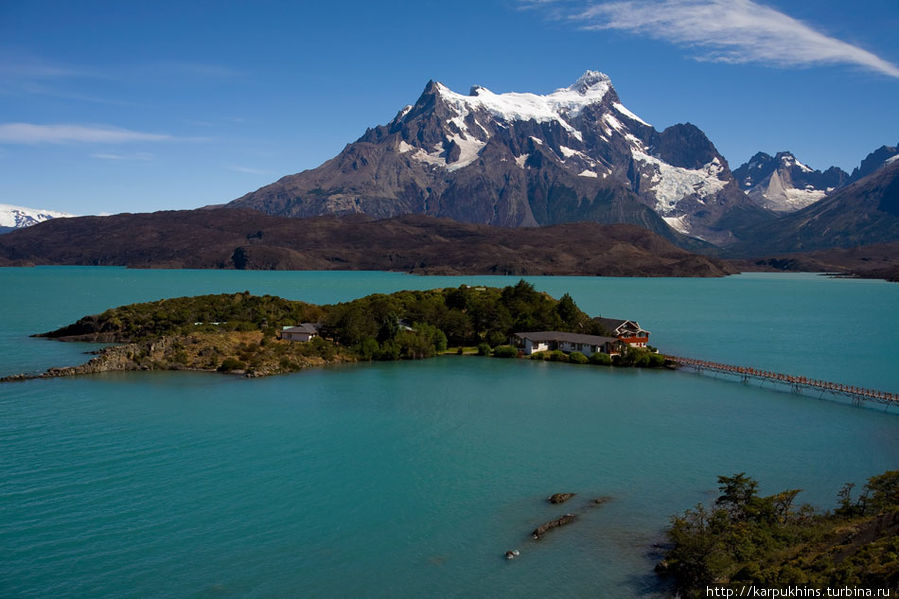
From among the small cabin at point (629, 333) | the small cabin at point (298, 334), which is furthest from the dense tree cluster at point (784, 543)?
the small cabin at point (298, 334)

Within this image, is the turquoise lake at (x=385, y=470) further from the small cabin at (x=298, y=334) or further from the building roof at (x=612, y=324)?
the building roof at (x=612, y=324)

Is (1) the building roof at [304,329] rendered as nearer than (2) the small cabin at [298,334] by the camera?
No

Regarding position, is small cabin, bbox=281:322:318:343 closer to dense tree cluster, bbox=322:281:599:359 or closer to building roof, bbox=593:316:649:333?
dense tree cluster, bbox=322:281:599:359

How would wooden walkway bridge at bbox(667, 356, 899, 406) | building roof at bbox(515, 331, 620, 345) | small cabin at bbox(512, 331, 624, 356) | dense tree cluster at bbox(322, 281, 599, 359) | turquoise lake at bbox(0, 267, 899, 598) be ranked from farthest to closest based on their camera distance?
dense tree cluster at bbox(322, 281, 599, 359)
building roof at bbox(515, 331, 620, 345)
small cabin at bbox(512, 331, 624, 356)
wooden walkway bridge at bbox(667, 356, 899, 406)
turquoise lake at bbox(0, 267, 899, 598)

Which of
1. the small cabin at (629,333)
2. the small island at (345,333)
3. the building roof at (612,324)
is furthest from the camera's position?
the building roof at (612,324)

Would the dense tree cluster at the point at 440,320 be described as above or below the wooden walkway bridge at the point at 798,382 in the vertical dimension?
above

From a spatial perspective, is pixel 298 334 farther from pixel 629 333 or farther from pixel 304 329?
pixel 629 333

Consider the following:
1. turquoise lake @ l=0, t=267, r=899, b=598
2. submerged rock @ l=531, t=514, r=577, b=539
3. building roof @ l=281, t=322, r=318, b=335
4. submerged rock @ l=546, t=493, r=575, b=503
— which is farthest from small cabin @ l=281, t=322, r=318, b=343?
submerged rock @ l=531, t=514, r=577, b=539
